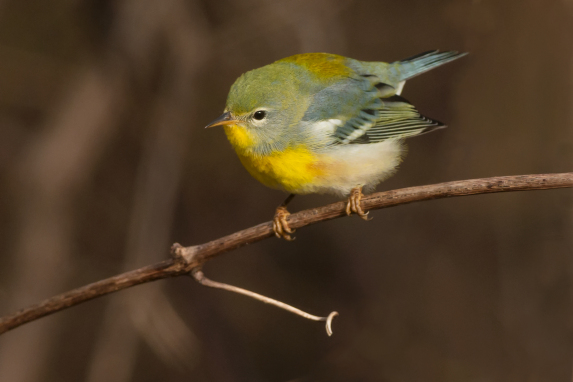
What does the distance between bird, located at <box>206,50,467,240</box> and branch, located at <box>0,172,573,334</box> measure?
1.38ft

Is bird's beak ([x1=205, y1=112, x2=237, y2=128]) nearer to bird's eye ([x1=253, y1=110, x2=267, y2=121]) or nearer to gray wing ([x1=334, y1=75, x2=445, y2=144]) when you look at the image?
bird's eye ([x1=253, y1=110, x2=267, y2=121])

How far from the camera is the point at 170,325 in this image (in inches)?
A: 225

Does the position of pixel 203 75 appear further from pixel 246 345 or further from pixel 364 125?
pixel 246 345

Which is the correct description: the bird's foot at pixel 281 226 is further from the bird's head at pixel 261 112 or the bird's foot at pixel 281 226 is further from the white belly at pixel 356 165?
the bird's head at pixel 261 112

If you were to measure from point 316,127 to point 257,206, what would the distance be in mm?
2759

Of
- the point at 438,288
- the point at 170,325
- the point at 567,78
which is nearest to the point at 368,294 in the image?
the point at 438,288

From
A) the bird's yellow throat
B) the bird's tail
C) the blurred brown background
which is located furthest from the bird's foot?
the blurred brown background

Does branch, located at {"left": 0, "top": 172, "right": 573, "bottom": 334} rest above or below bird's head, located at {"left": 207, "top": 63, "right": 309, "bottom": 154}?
below

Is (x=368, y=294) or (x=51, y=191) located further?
(x=368, y=294)

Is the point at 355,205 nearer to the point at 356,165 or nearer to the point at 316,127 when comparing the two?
the point at 356,165

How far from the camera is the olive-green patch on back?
430 cm

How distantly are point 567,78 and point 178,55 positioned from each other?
13.8 feet

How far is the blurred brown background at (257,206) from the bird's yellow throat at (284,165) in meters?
2.22

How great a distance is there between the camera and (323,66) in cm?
434
